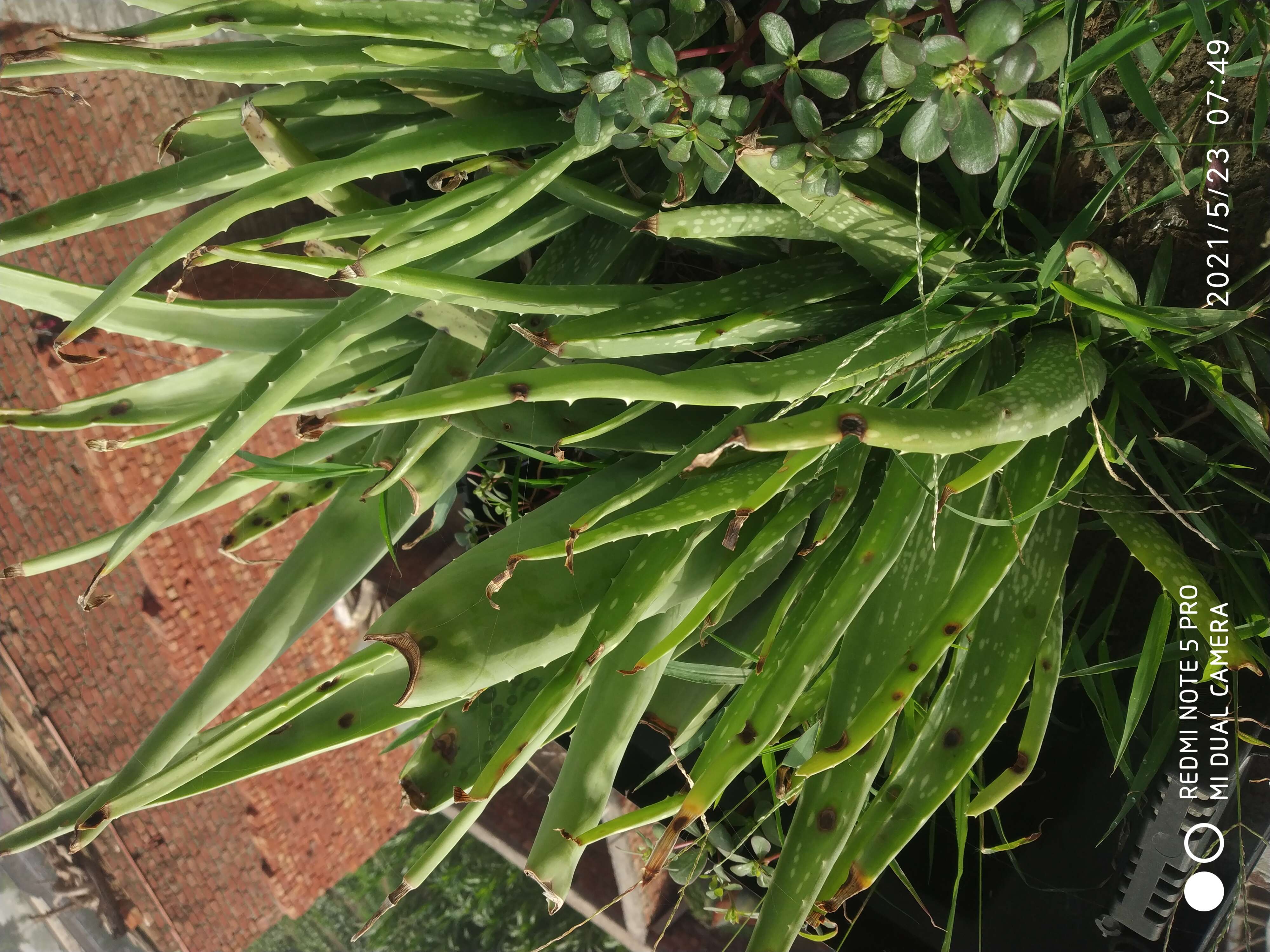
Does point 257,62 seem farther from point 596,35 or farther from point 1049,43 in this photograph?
point 1049,43

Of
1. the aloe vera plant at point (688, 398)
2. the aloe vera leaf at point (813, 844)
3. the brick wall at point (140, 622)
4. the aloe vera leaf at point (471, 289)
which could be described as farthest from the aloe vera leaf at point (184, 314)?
the brick wall at point (140, 622)

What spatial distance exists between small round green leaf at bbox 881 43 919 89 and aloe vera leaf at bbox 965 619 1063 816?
0.91ft

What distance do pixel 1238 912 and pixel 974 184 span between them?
2.10 feet

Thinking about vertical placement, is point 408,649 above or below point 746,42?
below

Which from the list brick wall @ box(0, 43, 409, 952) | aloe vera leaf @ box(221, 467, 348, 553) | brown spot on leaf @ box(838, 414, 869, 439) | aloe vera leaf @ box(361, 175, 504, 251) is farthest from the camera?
brick wall @ box(0, 43, 409, 952)

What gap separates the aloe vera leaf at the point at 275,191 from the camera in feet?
1.28

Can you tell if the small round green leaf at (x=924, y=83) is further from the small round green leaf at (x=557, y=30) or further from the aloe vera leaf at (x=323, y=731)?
the aloe vera leaf at (x=323, y=731)

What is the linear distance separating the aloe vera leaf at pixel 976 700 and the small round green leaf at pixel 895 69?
248mm

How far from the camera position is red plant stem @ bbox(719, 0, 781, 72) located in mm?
412

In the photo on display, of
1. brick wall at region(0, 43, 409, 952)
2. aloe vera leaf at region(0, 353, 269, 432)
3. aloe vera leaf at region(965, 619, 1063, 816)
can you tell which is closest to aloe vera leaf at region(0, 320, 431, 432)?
aloe vera leaf at region(0, 353, 269, 432)

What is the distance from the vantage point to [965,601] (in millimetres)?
373

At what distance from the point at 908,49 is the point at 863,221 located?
11 cm

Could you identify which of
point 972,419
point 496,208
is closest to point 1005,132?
point 972,419

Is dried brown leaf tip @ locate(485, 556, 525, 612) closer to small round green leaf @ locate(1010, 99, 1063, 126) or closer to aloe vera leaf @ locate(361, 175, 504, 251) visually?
aloe vera leaf @ locate(361, 175, 504, 251)
